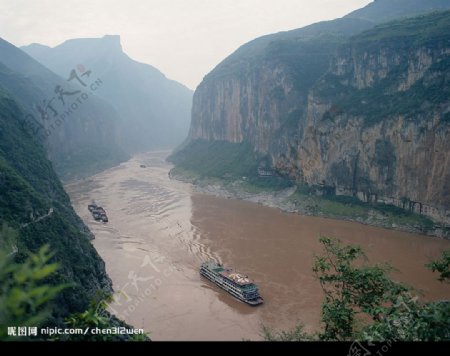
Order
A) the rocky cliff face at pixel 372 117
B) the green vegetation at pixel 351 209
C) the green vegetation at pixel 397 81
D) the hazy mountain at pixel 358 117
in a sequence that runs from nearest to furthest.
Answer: the green vegetation at pixel 351 209
the rocky cliff face at pixel 372 117
the hazy mountain at pixel 358 117
the green vegetation at pixel 397 81

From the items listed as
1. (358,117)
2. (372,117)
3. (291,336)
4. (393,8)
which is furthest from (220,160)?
(393,8)

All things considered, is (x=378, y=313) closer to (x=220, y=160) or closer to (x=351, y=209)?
(x=351, y=209)

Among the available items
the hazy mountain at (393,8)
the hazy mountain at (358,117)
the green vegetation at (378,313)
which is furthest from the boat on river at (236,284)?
the hazy mountain at (393,8)

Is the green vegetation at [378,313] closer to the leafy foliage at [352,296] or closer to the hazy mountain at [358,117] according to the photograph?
the leafy foliage at [352,296]

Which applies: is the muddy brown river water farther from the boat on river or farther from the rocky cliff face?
the rocky cliff face

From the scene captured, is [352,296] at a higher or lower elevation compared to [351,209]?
higher

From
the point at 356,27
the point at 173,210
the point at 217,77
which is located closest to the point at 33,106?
the point at 173,210
